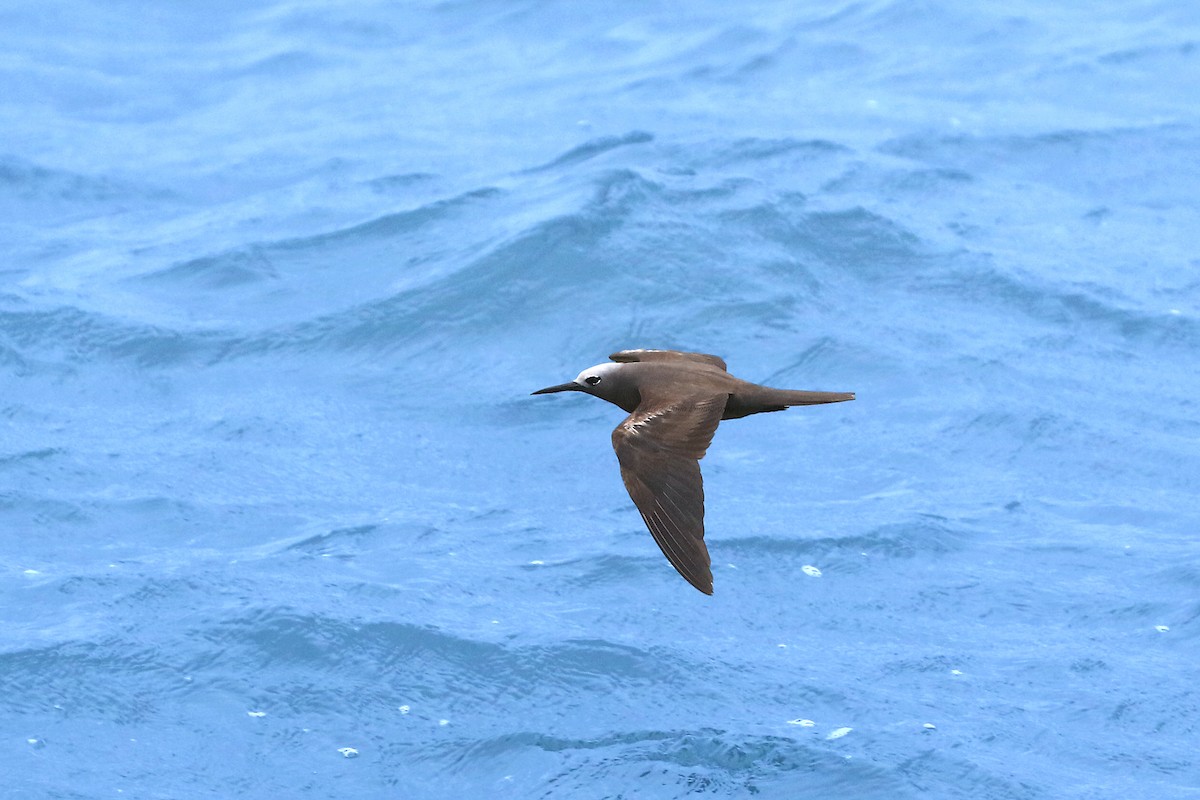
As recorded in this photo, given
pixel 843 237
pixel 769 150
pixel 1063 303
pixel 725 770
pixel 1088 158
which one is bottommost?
pixel 725 770

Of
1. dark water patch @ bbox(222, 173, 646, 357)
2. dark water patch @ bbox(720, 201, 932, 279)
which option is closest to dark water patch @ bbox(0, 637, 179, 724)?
dark water patch @ bbox(222, 173, 646, 357)

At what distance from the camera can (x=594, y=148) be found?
70.1 feet

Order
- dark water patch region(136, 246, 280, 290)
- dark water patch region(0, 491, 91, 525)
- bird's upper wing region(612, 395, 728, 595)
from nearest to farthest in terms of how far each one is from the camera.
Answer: bird's upper wing region(612, 395, 728, 595) < dark water patch region(0, 491, 91, 525) < dark water patch region(136, 246, 280, 290)

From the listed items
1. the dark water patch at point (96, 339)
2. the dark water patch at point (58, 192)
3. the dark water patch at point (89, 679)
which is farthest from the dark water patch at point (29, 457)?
the dark water patch at point (58, 192)

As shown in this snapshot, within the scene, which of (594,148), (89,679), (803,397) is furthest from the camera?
(594,148)

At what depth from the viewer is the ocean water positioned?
41.1 ft

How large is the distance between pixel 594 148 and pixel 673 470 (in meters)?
13.2

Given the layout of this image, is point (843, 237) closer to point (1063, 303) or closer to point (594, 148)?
point (1063, 303)

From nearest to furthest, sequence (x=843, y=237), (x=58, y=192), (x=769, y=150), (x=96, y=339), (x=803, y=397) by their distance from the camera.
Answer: (x=803, y=397) → (x=96, y=339) → (x=843, y=237) → (x=769, y=150) → (x=58, y=192)

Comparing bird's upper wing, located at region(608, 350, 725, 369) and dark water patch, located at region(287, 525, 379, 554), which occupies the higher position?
bird's upper wing, located at region(608, 350, 725, 369)

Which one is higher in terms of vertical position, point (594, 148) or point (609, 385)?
point (609, 385)

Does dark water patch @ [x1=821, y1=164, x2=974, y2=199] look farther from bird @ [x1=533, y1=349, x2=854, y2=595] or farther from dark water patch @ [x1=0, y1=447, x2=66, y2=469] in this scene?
bird @ [x1=533, y1=349, x2=854, y2=595]

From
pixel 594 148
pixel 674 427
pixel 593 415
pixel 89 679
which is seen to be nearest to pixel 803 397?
pixel 674 427

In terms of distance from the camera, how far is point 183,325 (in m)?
17.8
